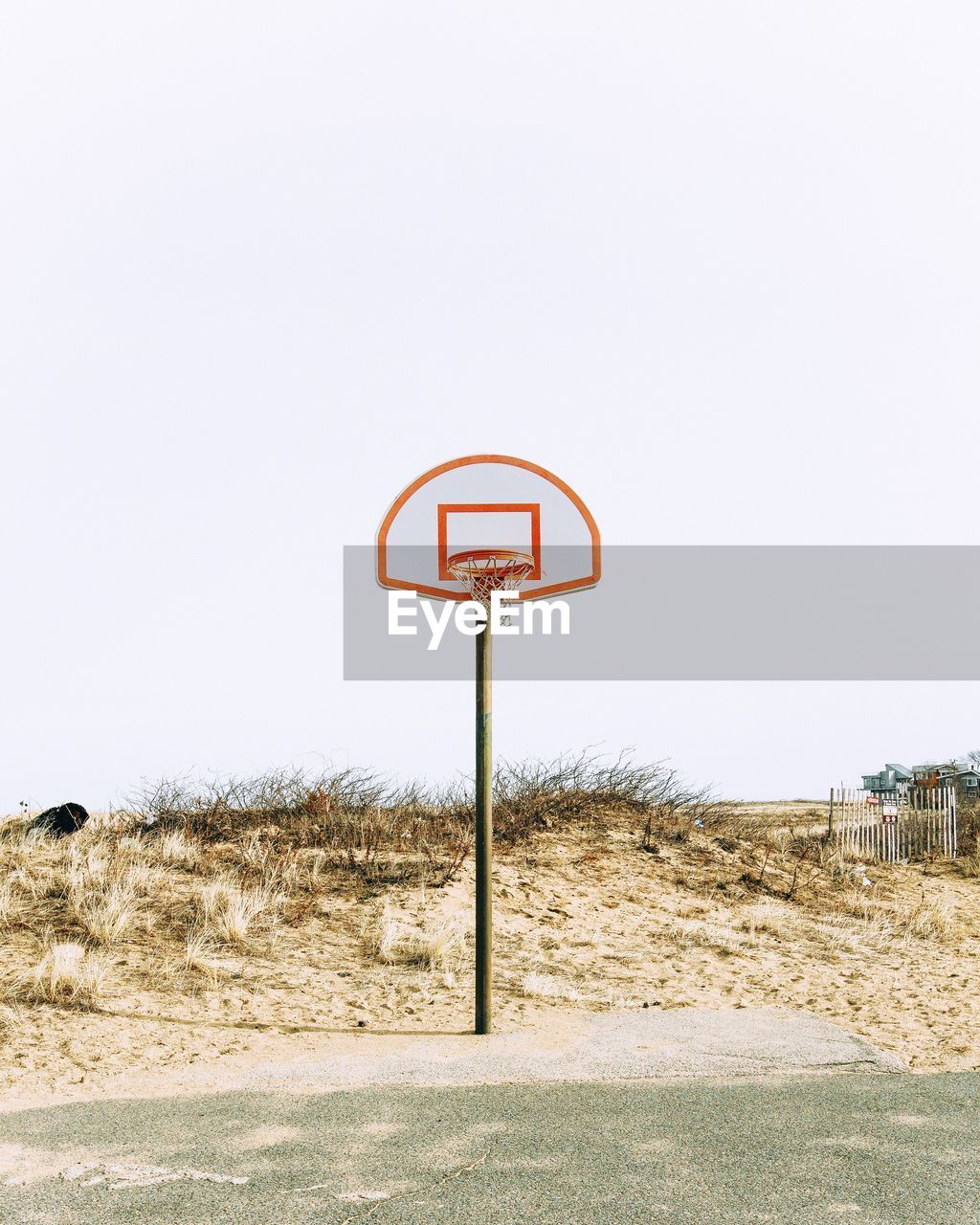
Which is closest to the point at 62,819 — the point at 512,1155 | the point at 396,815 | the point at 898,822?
the point at 396,815

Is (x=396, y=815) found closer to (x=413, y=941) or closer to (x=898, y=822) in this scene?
(x=413, y=941)

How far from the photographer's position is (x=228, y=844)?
35.8 feet

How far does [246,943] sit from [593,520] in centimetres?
447

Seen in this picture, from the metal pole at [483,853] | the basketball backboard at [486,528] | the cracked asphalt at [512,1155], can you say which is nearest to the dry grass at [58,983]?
the cracked asphalt at [512,1155]

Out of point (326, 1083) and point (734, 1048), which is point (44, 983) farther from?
point (734, 1048)

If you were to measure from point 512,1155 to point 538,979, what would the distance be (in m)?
3.77

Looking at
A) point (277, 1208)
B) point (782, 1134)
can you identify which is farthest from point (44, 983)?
point (782, 1134)

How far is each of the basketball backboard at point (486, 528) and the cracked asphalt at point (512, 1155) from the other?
3454 mm

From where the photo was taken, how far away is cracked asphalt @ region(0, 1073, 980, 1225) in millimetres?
3863

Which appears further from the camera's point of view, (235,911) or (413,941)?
(413,941)

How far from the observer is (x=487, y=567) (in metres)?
7.59

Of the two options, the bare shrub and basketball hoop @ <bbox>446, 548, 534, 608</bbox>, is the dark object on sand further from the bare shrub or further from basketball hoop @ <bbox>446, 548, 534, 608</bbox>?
basketball hoop @ <bbox>446, 548, 534, 608</bbox>

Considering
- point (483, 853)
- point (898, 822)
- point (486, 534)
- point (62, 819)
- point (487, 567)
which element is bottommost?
point (898, 822)

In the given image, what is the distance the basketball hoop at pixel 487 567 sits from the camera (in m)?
7.56
